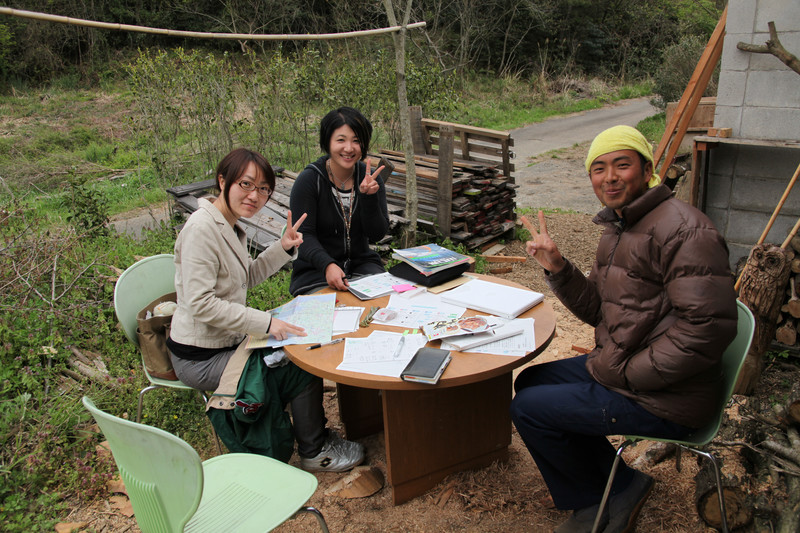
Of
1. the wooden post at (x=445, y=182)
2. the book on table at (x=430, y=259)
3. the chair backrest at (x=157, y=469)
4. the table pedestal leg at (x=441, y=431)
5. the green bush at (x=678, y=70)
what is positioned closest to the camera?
the chair backrest at (x=157, y=469)

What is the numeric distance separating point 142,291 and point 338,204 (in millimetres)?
1225

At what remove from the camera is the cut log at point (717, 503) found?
2248mm

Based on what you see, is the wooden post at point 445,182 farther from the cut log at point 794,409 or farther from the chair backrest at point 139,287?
the cut log at point 794,409

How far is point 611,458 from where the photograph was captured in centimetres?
245

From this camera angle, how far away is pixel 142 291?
9.40 feet

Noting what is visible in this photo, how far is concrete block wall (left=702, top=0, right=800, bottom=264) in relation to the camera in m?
4.05

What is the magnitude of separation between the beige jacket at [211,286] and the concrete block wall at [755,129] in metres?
3.75

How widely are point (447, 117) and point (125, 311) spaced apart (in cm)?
719

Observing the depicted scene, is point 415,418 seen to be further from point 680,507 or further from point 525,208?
point 525,208

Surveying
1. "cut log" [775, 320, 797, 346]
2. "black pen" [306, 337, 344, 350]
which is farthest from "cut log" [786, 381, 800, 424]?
"black pen" [306, 337, 344, 350]

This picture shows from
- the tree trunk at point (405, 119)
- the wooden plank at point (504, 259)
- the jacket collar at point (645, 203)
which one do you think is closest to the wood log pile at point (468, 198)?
the wooden plank at point (504, 259)

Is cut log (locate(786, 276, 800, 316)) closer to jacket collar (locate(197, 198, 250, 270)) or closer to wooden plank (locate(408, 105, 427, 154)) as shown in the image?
jacket collar (locate(197, 198, 250, 270))

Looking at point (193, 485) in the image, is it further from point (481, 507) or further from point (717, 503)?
point (717, 503)

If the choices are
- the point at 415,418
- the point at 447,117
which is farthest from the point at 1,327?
the point at 447,117
